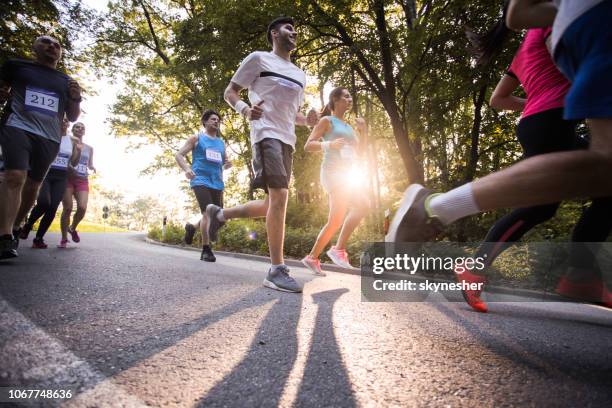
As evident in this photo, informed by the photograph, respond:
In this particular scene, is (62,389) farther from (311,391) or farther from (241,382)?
(311,391)

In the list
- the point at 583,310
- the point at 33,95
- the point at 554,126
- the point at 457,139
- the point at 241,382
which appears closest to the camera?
the point at 241,382

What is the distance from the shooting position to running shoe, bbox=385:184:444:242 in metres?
1.52

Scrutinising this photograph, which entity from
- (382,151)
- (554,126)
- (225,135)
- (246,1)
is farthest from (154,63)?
(554,126)

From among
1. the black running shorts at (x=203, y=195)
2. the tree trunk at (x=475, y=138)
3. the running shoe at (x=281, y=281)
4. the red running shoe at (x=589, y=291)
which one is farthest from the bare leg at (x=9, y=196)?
the tree trunk at (x=475, y=138)

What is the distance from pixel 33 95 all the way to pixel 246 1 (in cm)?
613

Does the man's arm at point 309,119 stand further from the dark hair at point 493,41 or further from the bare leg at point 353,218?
the dark hair at point 493,41

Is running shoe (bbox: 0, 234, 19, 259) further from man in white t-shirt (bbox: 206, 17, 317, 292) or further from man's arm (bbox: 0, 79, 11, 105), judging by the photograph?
man in white t-shirt (bbox: 206, 17, 317, 292)

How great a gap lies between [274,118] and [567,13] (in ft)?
6.97

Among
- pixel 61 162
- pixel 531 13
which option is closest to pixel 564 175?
pixel 531 13

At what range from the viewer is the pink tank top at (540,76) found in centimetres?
190

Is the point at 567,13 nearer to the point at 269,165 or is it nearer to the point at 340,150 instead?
the point at 269,165

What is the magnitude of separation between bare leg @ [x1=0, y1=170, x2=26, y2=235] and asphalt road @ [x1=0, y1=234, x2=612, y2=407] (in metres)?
1.12

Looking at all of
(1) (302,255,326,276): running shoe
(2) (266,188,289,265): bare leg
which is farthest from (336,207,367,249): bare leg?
(2) (266,188,289,265): bare leg

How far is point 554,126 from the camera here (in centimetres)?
190
